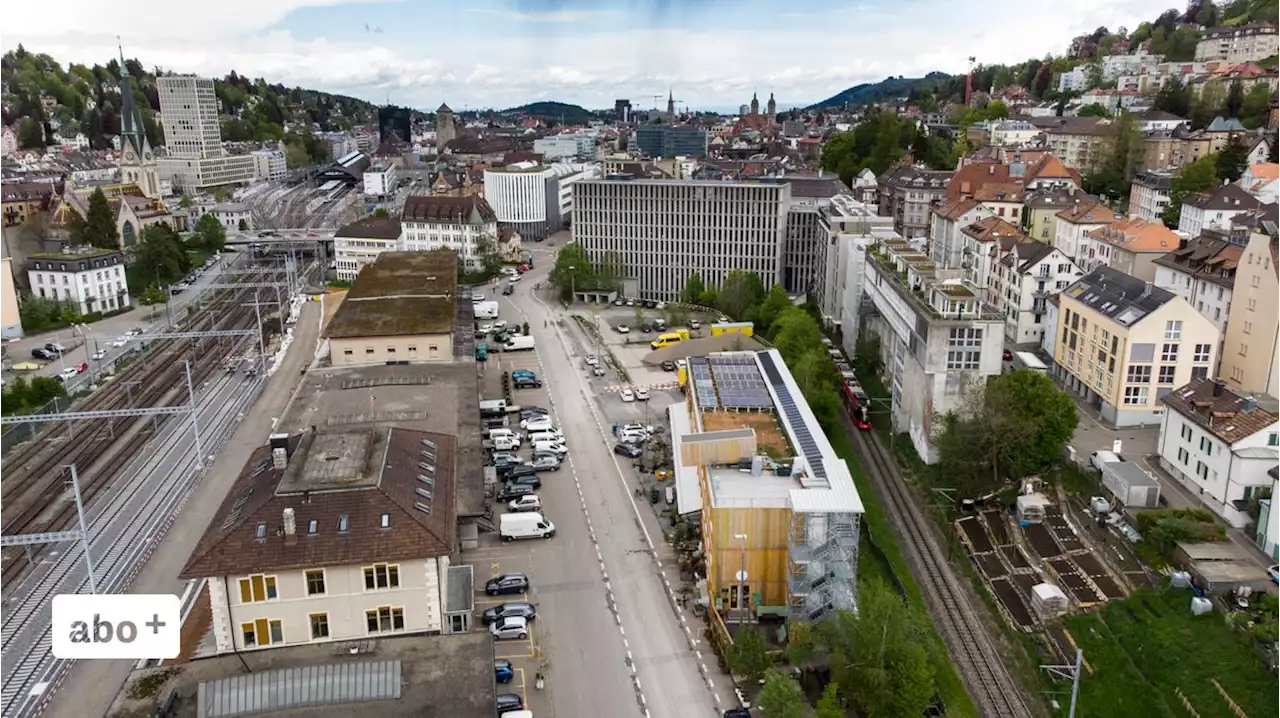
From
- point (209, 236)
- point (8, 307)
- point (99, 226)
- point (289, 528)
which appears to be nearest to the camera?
point (289, 528)

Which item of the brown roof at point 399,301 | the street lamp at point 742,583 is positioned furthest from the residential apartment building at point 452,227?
the street lamp at point 742,583

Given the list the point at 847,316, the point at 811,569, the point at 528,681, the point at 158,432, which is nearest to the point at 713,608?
the point at 811,569

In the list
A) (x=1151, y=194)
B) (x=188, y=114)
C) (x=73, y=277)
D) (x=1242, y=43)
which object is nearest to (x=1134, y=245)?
(x=1151, y=194)

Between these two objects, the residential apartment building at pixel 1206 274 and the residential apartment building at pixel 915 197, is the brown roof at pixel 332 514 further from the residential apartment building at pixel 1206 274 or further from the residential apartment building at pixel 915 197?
the residential apartment building at pixel 915 197

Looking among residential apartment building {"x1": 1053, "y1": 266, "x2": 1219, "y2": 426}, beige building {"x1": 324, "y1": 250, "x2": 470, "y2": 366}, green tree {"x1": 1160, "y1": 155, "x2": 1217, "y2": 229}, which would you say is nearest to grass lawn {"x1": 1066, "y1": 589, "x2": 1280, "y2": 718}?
residential apartment building {"x1": 1053, "y1": 266, "x2": 1219, "y2": 426}

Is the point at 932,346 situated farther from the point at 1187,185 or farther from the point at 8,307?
the point at 8,307
